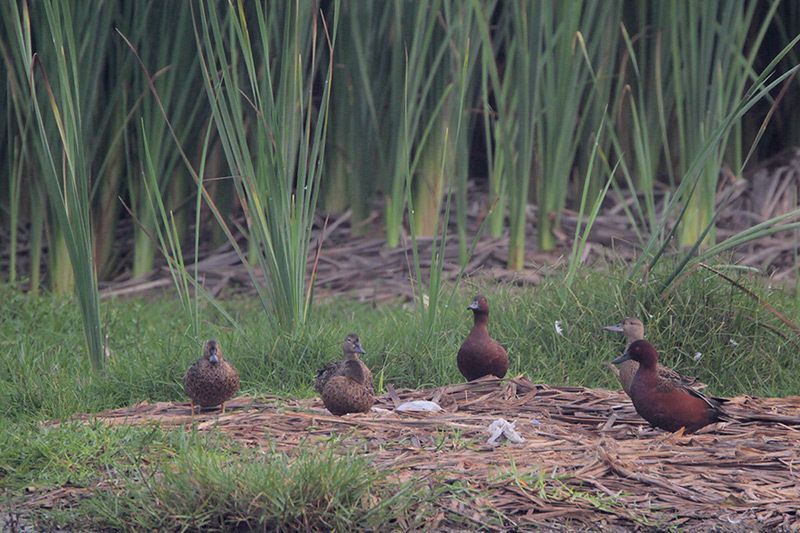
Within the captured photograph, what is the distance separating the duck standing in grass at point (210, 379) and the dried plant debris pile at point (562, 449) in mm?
88

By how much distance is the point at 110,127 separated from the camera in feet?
27.4

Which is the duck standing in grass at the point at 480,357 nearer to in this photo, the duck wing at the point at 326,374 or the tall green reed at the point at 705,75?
the duck wing at the point at 326,374

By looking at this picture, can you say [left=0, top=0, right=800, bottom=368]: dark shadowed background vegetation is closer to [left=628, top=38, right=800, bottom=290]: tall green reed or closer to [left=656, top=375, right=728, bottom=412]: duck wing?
A: [left=628, top=38, right=800, bottom=290]: tall green reed

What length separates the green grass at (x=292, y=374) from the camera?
3.41m

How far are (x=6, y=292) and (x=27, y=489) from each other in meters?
3.89

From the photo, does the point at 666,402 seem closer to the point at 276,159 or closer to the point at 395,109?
the point at 276,159

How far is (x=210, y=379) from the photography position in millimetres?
4434

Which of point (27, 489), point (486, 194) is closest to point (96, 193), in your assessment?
point (486, 194)

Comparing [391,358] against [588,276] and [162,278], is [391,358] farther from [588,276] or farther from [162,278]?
[162,278]

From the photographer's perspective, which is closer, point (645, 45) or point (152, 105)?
point (152, 105)

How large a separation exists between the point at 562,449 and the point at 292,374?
5.17 feet

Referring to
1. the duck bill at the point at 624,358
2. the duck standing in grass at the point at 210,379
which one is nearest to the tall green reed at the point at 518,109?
the duck bill at the point at 624,358

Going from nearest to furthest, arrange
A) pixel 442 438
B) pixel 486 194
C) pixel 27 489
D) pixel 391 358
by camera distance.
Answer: pixel 27 489 < pixel 442 438 < pixel 391 358 < pixel 486 194

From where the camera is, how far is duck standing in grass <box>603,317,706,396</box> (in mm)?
4465
